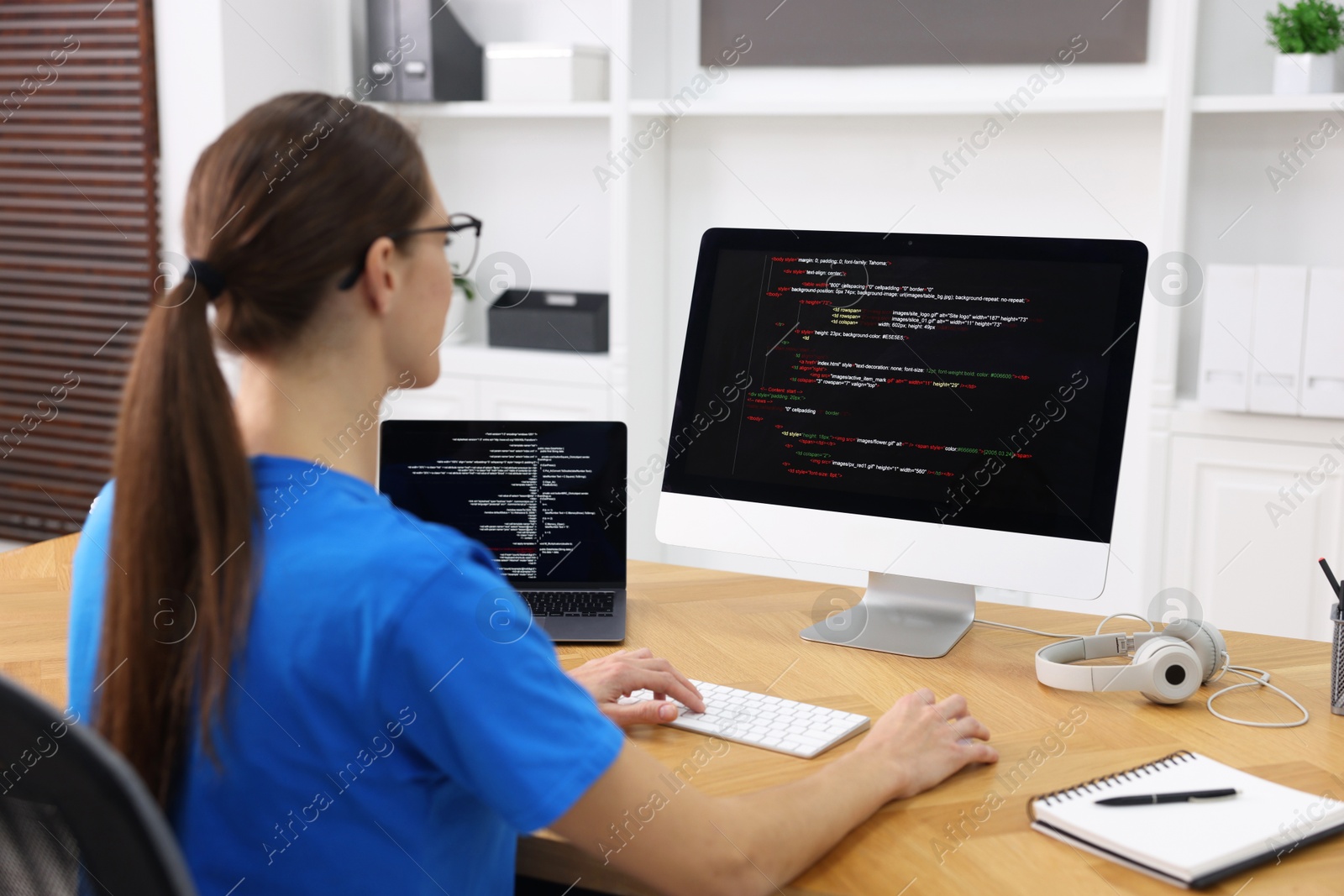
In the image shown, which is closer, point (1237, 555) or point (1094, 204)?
point (1237, 555)

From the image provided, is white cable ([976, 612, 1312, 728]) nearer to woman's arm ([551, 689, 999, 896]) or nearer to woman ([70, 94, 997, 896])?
woman's arm ([551, 689, 999, 896])

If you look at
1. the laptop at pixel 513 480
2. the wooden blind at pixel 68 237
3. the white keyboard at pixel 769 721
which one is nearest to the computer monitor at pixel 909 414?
the laptop at pixel 513 480

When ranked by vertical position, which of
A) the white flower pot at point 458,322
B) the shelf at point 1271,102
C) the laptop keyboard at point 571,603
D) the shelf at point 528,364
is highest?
the shelf at point 1271,102

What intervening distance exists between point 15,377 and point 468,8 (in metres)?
1.75

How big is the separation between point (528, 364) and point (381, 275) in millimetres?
2373

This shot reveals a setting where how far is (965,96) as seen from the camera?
307 cm

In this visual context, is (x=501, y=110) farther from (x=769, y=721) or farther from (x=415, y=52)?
(x=769, y=721)

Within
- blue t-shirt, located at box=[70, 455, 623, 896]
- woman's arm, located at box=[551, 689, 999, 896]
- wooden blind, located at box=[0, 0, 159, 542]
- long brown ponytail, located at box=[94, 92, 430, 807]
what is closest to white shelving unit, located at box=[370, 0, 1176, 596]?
wooden blind, located at box=[0, 0, 159, 542]

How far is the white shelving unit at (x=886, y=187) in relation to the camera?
2.78m

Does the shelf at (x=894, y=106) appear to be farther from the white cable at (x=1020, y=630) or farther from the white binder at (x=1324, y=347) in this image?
the white cable at (x=1020, y=630)

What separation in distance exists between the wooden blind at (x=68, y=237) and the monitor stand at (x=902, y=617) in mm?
2456

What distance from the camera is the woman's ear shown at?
38.7 inches

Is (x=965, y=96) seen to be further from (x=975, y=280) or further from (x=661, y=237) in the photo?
(x=975, y=280)

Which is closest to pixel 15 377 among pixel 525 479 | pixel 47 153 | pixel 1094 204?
pixel 47 153
